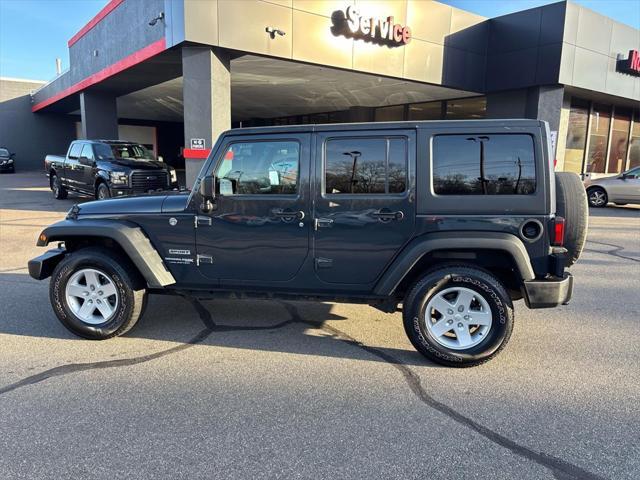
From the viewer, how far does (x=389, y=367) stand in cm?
370

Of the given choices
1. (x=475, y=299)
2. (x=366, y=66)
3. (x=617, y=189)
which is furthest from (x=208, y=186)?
(x=617, y=189)

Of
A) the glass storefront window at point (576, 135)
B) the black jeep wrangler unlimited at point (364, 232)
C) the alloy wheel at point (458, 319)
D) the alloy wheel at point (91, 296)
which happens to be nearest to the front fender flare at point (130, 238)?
the black jeep wrangler unlimited at point (364, 232)

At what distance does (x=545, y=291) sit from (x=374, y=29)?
11.7 metres

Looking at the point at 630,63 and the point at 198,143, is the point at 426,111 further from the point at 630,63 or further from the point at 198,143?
the point at 198,143

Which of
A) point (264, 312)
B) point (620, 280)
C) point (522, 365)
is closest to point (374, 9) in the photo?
point (620, 280)

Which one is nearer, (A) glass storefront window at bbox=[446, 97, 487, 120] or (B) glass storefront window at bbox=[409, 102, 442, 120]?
(A) glass storefront window at bbox=[446, 97, 487, 120]

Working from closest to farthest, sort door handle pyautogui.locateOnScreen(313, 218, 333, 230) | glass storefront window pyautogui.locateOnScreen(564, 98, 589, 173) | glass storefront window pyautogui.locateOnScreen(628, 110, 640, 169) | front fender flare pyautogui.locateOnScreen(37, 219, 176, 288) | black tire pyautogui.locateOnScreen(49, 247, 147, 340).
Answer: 1. door handle pyautogui.locateOnScreen(313, 218, 333, 230)
2. front fender flare pyautogui.locateOnScreen(37, 219, 176, 288)
3. black tire pyautogui.locateOnScreen(49, 247, 147, 340)
4. glass storefront window pyautogui.locateOnScreen(564, 98, 589, 173)
5. glass storefront window pyautogui.locateOnScreen(628, 110, 640, 169)

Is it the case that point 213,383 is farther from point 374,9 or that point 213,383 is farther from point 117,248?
point 374,9

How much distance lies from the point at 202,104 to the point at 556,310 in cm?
931

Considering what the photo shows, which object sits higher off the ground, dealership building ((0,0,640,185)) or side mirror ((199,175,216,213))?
dealership building ((0,0,640,185))

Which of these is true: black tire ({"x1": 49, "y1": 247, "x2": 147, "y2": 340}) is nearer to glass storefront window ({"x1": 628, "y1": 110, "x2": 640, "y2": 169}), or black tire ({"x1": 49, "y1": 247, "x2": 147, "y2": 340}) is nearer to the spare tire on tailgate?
the spare tire on tailgate

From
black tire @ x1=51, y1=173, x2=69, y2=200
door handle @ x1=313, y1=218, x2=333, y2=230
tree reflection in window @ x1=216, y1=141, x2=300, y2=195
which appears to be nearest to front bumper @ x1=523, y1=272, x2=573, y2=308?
door handle @ x1=313, y1=218, x2=333, y2=230

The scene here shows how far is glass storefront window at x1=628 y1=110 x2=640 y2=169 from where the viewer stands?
21984 mm

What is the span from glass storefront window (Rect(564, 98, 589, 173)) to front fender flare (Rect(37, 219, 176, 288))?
60.0 feet
